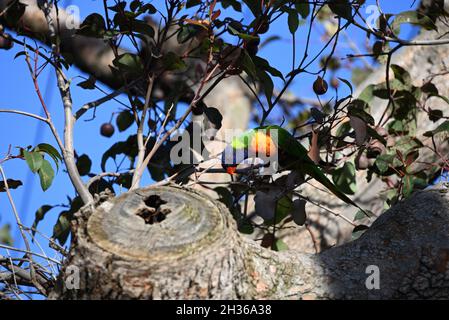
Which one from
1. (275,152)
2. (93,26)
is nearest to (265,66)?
(275,152)

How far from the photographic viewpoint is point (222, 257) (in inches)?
65.5

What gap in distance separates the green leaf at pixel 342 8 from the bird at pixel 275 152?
0.54 meters

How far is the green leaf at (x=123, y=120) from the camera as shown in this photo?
3.03 meters

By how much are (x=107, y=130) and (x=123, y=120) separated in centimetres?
13

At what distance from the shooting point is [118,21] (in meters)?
2.57

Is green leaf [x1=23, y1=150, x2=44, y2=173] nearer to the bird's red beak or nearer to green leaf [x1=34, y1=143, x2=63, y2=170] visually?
green leaf [x1=34, y1=143, x2=63, y2=170]

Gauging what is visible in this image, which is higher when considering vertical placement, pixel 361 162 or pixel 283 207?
pixel 361 162

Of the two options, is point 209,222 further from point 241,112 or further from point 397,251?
point 241,112

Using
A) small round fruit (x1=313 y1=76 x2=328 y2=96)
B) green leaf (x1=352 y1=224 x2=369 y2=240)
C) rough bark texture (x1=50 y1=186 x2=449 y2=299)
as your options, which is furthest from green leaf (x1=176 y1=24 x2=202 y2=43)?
green leaf (x1=352 y1=224 x2=369 y2=240)

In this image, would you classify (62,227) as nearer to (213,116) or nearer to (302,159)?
(213,116)

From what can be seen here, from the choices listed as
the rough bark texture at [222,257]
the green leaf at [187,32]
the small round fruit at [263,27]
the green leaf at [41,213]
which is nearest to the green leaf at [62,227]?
the green leaf at [41,213]

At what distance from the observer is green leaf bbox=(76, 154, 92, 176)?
293 centimetres

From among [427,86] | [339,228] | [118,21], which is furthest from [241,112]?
[118,21]
